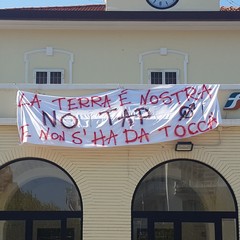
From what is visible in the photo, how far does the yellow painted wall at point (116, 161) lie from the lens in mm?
12516

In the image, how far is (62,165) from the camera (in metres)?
12.8

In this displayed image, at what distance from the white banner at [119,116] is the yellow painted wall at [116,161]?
0.36m

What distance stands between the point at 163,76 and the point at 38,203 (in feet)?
22.1

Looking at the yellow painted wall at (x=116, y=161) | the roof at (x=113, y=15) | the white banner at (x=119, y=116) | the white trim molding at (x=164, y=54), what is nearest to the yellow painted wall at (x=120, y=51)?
the white trim molding at (x=164, y=54)

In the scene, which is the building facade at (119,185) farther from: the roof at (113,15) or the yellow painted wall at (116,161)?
the roof at (113,15)

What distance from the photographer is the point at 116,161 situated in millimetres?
12688

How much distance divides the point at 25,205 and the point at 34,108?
2.18 meters

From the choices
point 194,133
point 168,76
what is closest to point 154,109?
point 194,133

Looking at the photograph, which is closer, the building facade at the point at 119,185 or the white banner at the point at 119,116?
the white banner at the point at 119,116

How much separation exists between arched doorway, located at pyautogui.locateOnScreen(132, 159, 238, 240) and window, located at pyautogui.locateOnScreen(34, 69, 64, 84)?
619 cm

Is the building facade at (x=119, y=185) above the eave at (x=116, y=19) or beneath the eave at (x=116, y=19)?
beneath

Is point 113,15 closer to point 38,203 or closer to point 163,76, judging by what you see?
point 163,76

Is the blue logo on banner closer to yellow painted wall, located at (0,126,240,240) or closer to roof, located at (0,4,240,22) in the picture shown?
yellow painted wall, located at (0,126,240,240)

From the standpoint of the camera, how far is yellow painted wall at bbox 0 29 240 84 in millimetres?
17828
